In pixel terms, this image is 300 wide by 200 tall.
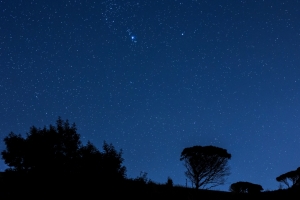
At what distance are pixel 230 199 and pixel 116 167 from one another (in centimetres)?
1008

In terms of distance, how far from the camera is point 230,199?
24.3 m

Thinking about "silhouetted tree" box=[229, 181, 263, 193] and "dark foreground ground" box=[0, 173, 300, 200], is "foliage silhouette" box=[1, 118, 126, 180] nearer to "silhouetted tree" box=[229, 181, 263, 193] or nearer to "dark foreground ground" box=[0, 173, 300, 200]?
"dark foreground ground" box=[0, 173, 300, 200]

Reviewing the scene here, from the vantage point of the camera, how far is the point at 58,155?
72.0 feet

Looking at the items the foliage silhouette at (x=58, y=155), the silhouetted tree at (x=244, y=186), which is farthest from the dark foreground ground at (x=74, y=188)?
the silhouetted tree at (x=244, y=186)

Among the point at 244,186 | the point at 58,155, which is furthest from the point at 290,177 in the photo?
the point at 58,155

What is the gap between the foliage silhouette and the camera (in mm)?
20234

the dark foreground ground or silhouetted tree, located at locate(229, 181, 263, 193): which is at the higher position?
silhouetted tree, located at locate(229, 181, 263, 193)

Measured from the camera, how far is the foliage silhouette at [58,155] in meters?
20.2

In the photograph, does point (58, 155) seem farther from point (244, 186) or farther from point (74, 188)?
point (244, 186)

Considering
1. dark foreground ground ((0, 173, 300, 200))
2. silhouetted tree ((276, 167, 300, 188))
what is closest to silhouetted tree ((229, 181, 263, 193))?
silhouetted tree ((276, 167, 300, 188))

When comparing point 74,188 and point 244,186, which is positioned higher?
point 244,186

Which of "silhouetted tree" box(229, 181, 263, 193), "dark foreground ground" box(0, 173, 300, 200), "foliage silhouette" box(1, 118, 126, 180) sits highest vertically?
"silhouetted tree" box(229, 181, 263, 193)

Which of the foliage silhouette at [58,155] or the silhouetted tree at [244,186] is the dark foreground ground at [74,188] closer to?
the foliage silhouette at [58,155]

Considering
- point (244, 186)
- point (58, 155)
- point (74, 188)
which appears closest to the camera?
point (74, 188)
